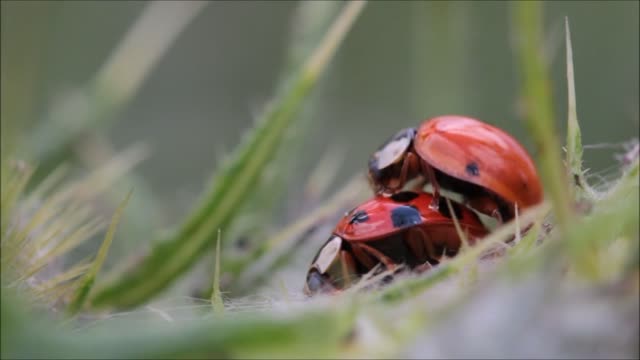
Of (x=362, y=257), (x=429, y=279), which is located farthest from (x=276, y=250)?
(x=429, y=279)

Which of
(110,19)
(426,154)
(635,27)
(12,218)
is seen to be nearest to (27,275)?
(12,218)

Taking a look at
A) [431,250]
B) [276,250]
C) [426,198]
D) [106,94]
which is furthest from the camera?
[106,94]

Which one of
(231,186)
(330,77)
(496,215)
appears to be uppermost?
(330,77)

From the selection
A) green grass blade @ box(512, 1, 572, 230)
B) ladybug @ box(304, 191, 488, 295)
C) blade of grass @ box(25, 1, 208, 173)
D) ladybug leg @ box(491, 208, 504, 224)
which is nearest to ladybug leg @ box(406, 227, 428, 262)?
ladybug @ box(304, 191, 488, 295)

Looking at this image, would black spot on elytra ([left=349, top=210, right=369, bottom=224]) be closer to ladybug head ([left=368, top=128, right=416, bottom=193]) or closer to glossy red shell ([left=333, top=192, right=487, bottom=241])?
glossy red shell ([left=333, top=192, right=487, bottom=241])

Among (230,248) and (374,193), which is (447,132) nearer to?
(374,193)

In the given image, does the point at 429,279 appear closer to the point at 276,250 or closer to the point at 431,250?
the point at 431,250

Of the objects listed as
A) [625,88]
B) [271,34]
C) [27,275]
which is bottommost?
[625,88]
